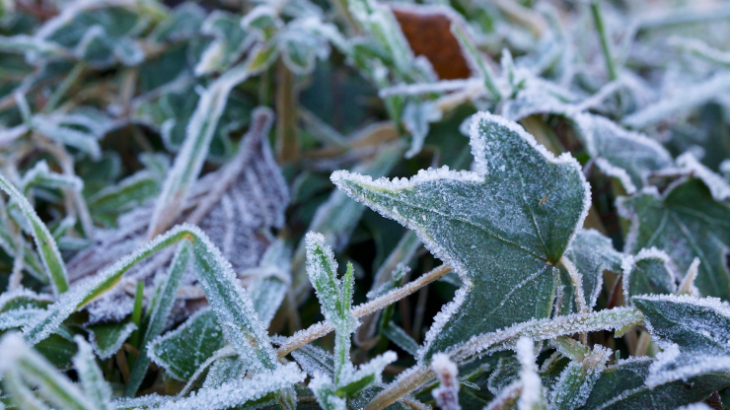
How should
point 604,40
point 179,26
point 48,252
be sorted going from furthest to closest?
point 179,26 < point 604,40 < point 48,252

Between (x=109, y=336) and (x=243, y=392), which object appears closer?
(x=243, y=392)

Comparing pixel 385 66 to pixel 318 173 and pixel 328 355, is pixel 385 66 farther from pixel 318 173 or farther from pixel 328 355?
pixel 328 355

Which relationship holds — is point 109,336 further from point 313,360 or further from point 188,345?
point 313,360

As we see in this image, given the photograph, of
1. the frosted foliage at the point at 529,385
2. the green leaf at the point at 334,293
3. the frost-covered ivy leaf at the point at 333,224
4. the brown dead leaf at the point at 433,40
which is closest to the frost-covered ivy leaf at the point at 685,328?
the frosted foliage at the point at 529,385

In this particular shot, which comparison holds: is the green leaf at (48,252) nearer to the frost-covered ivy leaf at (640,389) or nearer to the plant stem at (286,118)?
the plant stem at (286,118)

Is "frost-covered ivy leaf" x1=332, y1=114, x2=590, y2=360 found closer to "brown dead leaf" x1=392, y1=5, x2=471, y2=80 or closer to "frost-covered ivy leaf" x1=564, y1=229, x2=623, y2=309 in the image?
"frost-covered ivy leaf" x1=564, y1=229, x2=623, y2=309

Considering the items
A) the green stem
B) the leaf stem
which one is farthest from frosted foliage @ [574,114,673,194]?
the green stem

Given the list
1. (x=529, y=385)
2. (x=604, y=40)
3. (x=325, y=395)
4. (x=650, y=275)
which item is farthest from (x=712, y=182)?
(x=325, y=395)

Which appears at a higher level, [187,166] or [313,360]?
[187,166]
